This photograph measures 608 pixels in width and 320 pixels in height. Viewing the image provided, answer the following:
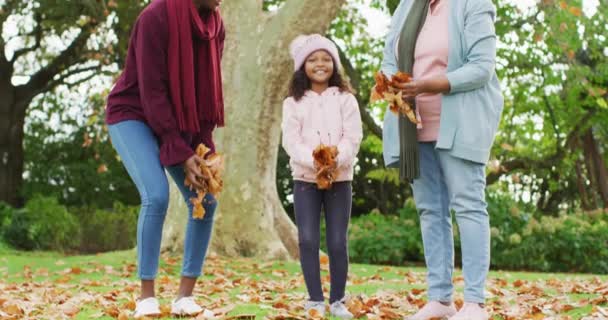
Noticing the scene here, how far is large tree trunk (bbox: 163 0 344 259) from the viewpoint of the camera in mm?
10250

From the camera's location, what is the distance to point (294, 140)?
5062mm

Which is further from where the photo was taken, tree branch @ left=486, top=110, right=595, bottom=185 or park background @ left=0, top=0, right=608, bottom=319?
tree branch @ left=486, top=110, right=595, bottom=185

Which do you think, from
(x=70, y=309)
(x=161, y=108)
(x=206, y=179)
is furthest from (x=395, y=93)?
(x=70, y=309)

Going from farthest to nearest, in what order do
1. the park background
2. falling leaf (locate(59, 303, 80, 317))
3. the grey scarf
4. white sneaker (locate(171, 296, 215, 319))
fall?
1. the park background
2. falling leaf (locate(59, 303, 80, 317))
3. white sneaker (locate(171, 296, 215, 319))
4. the grey scarf

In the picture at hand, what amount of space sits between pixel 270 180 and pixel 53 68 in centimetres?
1219

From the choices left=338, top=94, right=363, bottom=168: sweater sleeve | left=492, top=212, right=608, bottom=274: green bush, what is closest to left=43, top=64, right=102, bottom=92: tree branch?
left=492, top=212, right=608, bottom=274: green bush

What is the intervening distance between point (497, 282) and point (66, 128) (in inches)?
644

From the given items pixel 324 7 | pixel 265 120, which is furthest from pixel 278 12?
pixel 265 120

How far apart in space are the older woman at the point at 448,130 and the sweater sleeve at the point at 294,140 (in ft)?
1.72

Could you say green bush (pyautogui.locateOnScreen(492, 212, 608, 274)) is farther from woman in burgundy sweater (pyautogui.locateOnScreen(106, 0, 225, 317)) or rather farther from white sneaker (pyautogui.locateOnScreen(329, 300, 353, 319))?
woman in burgundy sweater (pyautogui.locateOnScreen(106, 0, 225, 317))

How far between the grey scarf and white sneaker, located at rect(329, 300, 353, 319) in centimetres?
93

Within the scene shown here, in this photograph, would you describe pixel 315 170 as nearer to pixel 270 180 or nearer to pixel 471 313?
pixel 471 313

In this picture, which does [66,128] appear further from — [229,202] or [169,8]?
[169,8]

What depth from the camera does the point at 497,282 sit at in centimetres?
823
